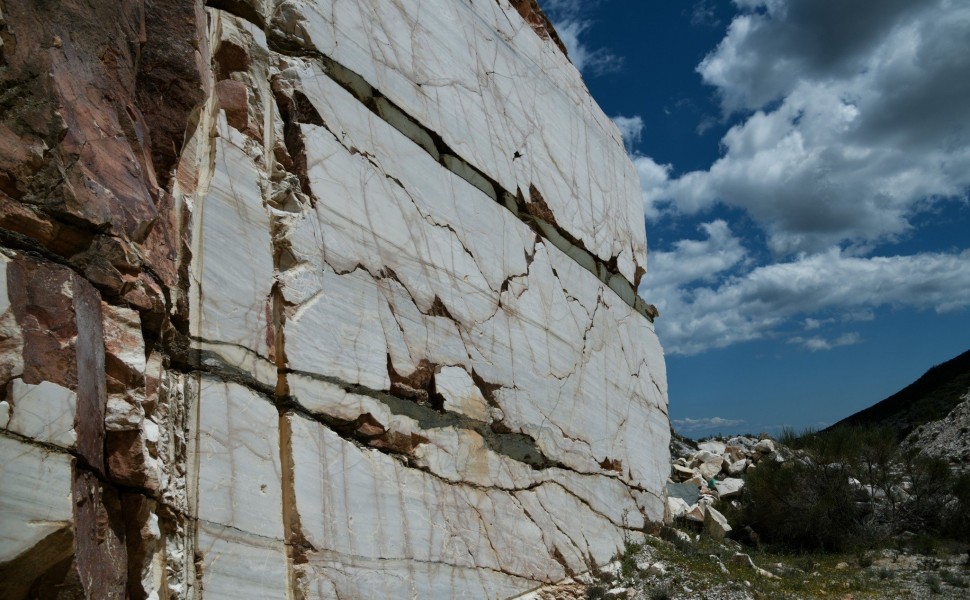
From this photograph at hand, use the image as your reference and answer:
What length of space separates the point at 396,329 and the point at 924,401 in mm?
21058

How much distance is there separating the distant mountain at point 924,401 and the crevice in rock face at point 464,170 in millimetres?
13177

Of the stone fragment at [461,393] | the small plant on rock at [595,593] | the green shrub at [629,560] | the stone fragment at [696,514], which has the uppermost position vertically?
the stone fragment at [461,393]

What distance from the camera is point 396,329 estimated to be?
3793mm

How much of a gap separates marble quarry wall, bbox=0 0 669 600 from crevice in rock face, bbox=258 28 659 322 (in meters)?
0.02

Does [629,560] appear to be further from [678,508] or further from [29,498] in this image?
[29,498]

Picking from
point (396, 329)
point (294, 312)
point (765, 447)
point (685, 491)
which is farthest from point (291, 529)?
point (765, 447)

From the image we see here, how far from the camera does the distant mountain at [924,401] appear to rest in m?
19.2

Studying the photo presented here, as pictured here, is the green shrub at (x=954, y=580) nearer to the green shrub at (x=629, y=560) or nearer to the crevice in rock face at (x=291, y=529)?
the green shrub at (x=629, y=560)

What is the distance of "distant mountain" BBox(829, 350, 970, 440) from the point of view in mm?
19250

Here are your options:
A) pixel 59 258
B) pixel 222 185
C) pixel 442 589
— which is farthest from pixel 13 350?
pixel 442 589

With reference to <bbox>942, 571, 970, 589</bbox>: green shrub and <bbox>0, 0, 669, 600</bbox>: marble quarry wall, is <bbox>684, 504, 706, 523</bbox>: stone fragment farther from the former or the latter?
<bbox>942, 571, 970, 589</bbox>: green shrub

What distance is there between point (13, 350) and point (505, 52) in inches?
166

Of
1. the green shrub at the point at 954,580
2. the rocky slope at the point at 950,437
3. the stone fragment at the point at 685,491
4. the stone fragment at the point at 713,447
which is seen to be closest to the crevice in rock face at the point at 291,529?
the green shrub at the point at 954,580

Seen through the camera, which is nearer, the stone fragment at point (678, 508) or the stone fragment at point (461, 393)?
the stone fragment at point (461, 393)
